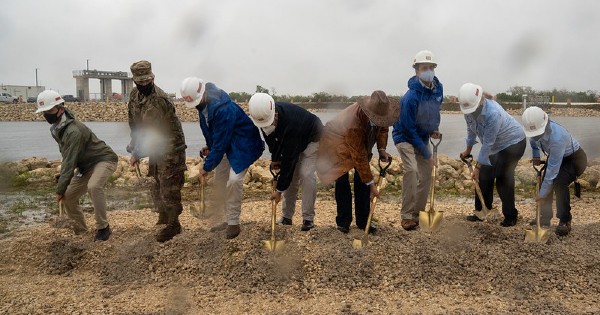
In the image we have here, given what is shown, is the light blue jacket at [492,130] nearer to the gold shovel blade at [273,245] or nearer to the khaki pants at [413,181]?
the khaki pants at [413,181]

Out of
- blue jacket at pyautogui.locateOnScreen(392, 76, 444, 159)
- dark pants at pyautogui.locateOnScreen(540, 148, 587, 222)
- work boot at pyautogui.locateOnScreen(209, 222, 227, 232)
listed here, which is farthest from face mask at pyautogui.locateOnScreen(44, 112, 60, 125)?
dark pants at pyautogui.locateOnScreen(540, 148, 587, 222)

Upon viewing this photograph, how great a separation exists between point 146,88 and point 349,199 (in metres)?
2.54

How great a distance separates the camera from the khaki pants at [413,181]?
21.2 ft

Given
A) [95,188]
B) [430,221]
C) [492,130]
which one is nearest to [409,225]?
[430,221]

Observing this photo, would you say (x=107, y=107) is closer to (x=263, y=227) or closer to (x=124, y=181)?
(x=124, y=181)

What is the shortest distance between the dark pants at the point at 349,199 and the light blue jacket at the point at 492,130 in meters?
1.46

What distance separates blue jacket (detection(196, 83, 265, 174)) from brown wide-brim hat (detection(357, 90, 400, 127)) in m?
1.23

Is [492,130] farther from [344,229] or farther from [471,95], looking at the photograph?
[344,229]

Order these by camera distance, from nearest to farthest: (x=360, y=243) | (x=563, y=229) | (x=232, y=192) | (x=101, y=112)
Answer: (x=360, y=243)
(x=232, y=192)
(x=563, y=229)
(x=101, y=112)

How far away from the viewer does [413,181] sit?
6.46 meters

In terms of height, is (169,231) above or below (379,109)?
below

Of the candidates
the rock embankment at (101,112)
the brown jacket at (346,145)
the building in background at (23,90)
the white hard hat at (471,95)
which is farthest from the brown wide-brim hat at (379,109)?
the building in background at (23,90)

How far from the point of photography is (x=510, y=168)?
22.3 ft

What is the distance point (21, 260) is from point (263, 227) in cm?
277
